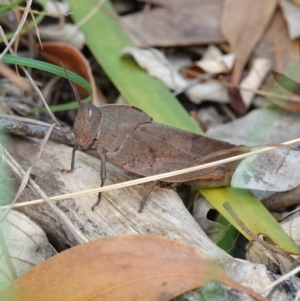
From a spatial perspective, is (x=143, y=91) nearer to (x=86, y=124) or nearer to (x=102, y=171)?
(x=86, y=124)

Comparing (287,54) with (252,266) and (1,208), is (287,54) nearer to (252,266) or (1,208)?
(252,266)

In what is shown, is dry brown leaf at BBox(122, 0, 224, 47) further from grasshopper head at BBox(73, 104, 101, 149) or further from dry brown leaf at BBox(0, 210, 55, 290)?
dry brown leaf at BBox(0, 210, 55, 290)

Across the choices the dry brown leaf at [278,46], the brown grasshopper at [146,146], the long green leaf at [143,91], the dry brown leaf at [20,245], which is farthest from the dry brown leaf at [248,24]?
the dry brown leaf at [20,245]

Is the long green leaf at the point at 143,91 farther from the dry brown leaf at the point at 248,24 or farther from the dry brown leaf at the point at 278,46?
the dry brown leaf at the point at 278,46

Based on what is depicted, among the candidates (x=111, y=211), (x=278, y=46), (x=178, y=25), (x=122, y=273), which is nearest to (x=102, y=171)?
(x=111, y=211)

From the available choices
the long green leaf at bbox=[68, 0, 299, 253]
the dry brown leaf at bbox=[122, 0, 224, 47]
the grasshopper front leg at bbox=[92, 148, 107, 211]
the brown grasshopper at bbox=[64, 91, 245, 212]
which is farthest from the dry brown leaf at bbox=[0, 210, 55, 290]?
the dry brown leaf at bbox=[122, 0, 224, 47]

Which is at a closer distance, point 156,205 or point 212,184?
point 156,205

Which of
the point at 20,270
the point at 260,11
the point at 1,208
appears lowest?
the point at 20,270

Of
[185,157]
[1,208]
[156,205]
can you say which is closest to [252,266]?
[156,205]
